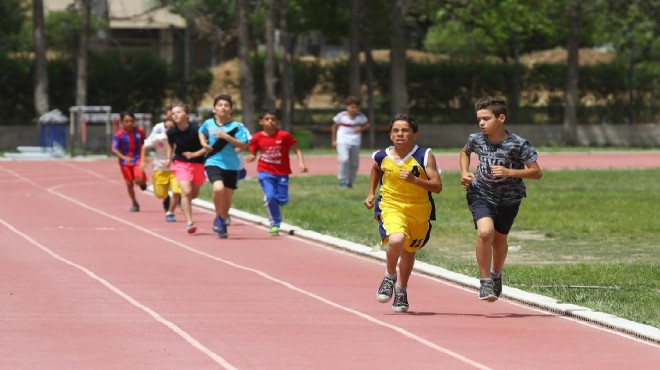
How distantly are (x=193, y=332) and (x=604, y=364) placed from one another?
280 centimetres

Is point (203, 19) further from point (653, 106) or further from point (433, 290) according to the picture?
point (433, 290)

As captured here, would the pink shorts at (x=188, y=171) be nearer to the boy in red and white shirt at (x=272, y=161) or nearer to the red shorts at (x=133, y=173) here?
the boy in red and white shirt at (x=272, y=161)

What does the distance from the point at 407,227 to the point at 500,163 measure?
33.8 inches

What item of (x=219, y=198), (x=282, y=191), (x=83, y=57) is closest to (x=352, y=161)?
(x=282, y=191)

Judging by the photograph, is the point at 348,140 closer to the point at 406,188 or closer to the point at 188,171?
the point at 188,171

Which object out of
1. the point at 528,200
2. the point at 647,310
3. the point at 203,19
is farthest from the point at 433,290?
the point at 203,19

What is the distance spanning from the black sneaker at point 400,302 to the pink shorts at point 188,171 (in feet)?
27.2

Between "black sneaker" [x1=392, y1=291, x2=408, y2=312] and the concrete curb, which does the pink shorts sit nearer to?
the concrete curb

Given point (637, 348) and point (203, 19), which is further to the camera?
point (203, 19)

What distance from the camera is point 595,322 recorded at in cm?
1177

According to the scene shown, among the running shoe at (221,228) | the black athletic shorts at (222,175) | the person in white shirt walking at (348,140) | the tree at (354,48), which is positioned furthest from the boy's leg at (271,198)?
the tree at (354,48)

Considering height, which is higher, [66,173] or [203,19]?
[203,19]

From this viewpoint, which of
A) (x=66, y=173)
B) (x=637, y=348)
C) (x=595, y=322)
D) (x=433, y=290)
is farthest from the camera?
(x=66, y=173)

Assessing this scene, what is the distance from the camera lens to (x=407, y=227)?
1248 cm
